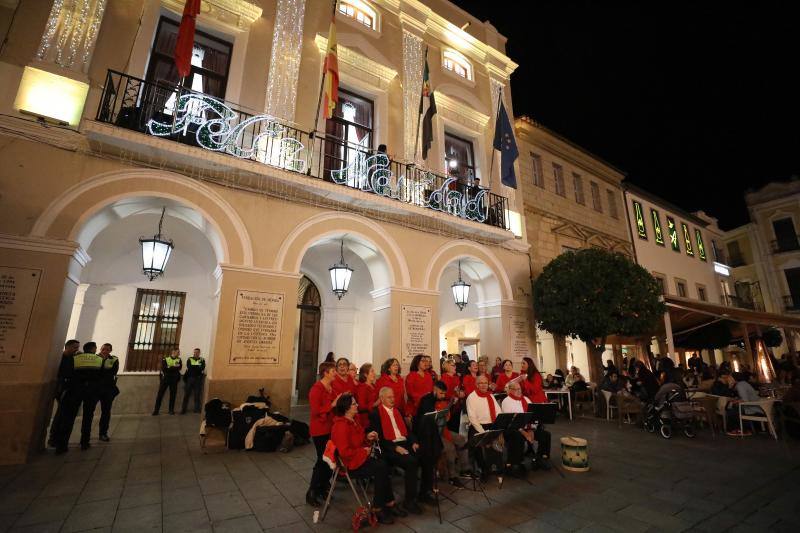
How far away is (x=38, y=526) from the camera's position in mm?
3475

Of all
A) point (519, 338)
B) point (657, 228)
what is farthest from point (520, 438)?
point (657, 228)

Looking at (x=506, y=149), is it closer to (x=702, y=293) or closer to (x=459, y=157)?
(x=459, y=157)

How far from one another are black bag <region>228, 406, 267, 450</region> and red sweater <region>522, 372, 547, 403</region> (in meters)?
4.56

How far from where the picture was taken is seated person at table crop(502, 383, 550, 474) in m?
5.20

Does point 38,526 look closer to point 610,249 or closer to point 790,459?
point 790,459

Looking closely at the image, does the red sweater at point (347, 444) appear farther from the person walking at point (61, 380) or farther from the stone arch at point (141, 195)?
the person walking at point (61, 380)

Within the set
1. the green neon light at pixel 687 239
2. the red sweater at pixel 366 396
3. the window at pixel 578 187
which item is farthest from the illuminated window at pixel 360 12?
the green neon light at pixel 687 239

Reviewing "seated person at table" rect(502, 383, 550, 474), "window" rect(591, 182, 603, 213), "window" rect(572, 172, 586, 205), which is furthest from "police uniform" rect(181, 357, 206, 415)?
"window" rect(591, 182, 603, 213)

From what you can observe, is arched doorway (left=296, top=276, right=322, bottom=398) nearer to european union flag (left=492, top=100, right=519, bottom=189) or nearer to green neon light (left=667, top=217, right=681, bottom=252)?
european union flag (left=492, top=100, right=519, bottom=189)

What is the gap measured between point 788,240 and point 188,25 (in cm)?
3513

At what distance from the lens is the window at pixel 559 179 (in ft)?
47.8

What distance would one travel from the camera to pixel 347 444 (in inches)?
153

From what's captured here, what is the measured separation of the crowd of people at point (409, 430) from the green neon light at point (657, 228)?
16.0 meters

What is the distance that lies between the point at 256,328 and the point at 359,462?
13.6ft
